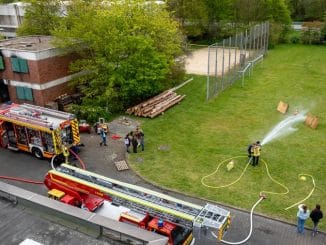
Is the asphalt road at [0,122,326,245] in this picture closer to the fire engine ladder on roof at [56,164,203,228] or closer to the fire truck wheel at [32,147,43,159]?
the fire truck wheel at [32,147,43,159]

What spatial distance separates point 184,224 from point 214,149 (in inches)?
378

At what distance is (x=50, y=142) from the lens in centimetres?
2059

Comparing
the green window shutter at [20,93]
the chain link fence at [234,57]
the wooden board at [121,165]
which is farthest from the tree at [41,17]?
the wooden board at [121,165]

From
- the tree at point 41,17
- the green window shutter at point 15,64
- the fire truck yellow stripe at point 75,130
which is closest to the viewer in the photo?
the fire truck yellow stripe at point 75,130

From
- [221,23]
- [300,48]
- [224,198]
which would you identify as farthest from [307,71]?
[224,198]

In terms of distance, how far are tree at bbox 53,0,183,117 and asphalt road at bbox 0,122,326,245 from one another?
11.5ft

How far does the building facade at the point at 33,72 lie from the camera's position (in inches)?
1053

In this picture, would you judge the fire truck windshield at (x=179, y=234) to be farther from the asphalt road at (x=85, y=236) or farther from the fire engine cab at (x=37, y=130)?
the fire engine cab at (x=37, y=130)

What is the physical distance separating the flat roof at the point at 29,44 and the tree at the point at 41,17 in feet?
13.0

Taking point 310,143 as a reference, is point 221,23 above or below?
above

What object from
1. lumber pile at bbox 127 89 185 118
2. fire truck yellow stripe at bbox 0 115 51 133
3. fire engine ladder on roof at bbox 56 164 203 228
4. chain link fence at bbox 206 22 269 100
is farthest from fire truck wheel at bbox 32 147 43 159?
chain link fence at bbox 206 22 269 100

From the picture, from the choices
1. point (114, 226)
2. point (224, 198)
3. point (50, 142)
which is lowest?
point (224, 198)

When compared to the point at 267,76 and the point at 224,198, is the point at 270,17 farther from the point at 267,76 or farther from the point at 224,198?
the point at 224,198

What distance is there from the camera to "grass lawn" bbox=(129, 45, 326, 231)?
18.0m
